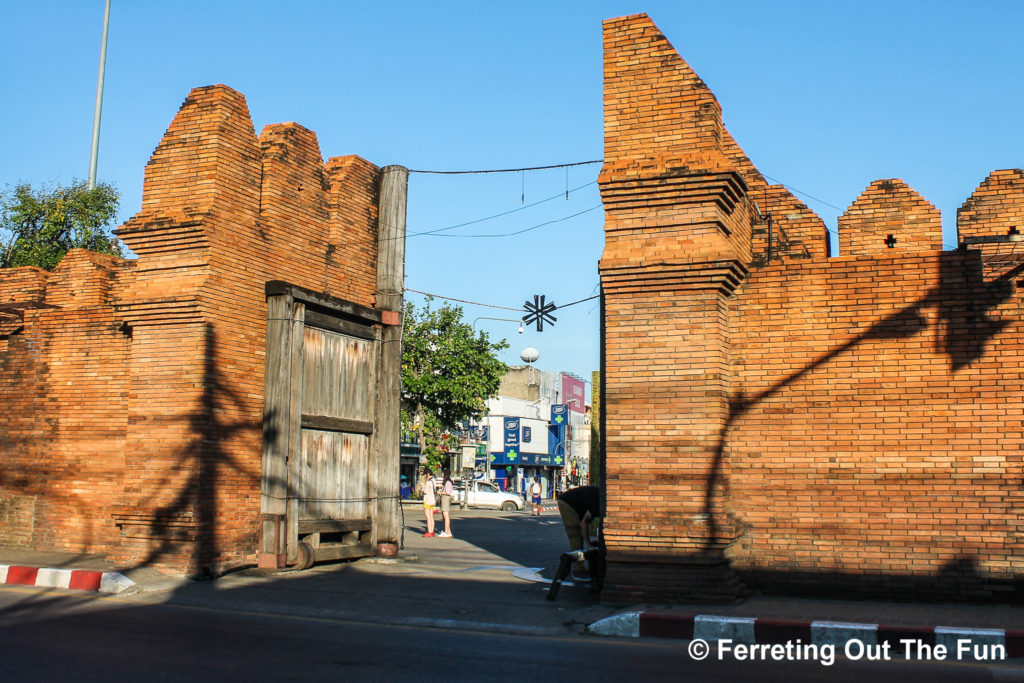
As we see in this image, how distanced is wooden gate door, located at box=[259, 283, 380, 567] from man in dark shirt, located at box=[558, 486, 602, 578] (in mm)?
3484

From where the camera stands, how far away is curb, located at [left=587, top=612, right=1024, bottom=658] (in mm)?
7129

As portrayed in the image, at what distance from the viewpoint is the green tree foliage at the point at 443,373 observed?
1516 inches

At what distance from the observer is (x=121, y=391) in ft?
44.4

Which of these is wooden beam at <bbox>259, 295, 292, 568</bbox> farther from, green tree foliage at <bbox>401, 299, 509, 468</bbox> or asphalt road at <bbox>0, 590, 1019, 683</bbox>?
green tree foliage at <bbox>401, 299, 509, 468</bbox>

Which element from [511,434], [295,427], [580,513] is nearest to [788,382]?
[580,513]

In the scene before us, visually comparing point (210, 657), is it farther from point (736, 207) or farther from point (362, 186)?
point (362, 186)

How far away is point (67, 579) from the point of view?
1078 centimetres

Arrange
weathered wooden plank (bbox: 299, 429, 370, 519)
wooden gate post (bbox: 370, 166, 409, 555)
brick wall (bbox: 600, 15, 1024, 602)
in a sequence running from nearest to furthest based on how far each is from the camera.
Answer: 1. brick wall (bbox: 600, 15, 1024, 602)
2. weathered wooden plank (bbox: 299, 429, 370, 519)
3. wooden gate post (bbox: 370, 166, 409, 555)

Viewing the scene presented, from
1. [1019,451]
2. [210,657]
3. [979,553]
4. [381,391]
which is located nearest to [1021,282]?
[1019,451]

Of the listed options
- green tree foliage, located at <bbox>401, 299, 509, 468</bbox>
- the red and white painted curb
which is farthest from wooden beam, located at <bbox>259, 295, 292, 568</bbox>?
green tree foliage, located at <bbox>401, 299, 509, 468</bbox>

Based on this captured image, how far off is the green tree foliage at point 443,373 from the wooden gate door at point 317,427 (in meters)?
23.7

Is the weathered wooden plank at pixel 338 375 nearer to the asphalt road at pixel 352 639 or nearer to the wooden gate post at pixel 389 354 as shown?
the wooden gate post at pixel 389 354

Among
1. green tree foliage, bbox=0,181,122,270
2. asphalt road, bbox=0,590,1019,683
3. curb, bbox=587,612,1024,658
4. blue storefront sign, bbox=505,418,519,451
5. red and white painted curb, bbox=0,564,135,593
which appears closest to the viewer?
asphalt road, bbox=0,590,1019,683

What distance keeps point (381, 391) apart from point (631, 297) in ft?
19.9
